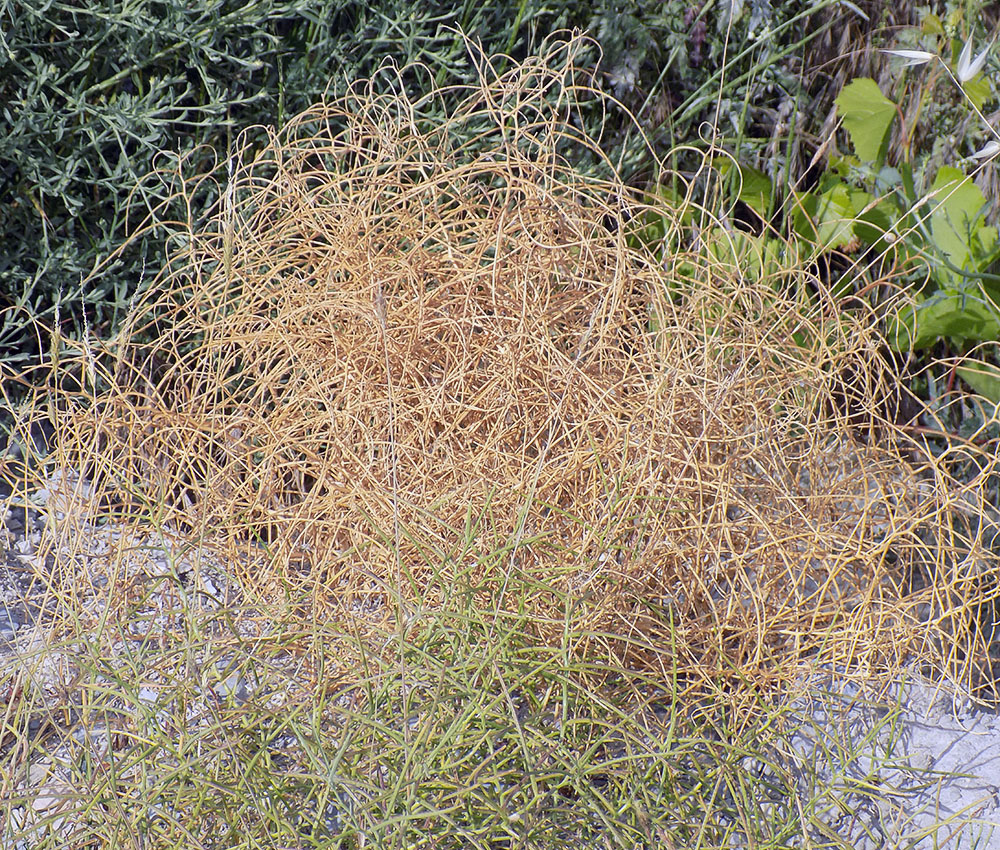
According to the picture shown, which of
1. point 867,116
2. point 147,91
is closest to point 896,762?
point 867,116

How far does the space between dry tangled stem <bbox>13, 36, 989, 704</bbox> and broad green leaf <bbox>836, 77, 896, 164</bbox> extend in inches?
16.0

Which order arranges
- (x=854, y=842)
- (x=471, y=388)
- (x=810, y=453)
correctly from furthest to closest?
1. (x=471, y=388)
2. (x=810, y=453)
3. (x=854, y=842)

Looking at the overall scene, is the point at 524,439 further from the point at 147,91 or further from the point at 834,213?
the point at 147,91

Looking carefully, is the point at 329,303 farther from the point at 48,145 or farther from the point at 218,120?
the point at 48,145

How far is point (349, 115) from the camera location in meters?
1.89

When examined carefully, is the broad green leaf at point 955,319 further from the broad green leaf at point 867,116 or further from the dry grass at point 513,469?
the broad green leaf at point 867,116

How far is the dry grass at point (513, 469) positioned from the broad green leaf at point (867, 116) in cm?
37

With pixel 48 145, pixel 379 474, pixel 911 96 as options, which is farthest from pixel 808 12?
pixel 48 145

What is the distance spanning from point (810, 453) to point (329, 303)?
2.61ft

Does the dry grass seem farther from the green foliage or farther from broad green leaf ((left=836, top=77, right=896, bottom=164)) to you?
broad green leaf ((left=836, top=77, right=896, bottom=164))

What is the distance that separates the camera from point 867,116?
208cm

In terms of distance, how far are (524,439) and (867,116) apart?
1.07 metres

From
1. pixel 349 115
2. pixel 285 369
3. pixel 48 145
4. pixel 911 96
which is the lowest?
pixel 285 369

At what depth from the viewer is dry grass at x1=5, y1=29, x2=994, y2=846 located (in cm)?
139
